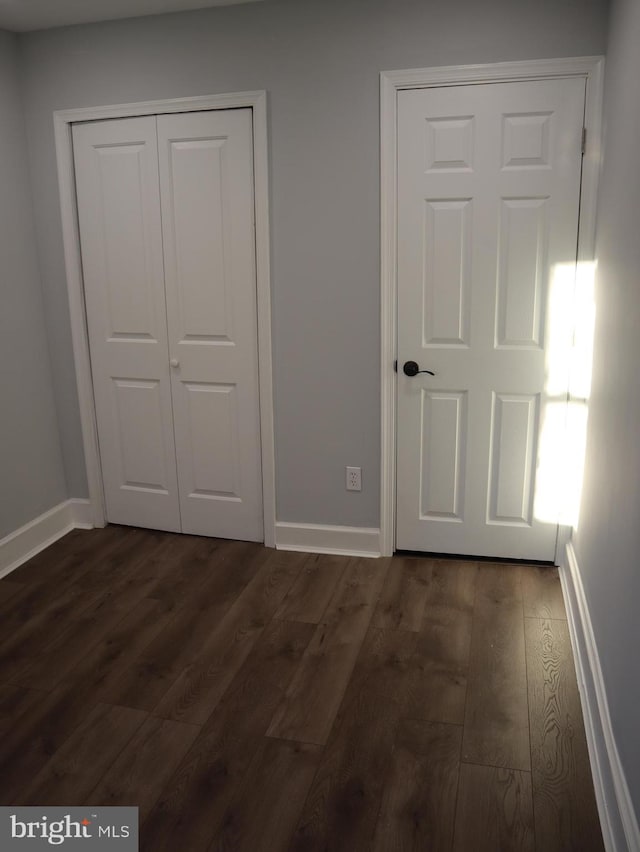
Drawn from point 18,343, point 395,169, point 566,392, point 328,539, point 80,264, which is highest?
point 395,169

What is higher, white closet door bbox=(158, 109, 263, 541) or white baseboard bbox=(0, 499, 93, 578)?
white closet door bbox=(158, 109, 263, 541)

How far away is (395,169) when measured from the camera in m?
2.98

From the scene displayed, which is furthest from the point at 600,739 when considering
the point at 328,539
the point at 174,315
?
the point at 174,315

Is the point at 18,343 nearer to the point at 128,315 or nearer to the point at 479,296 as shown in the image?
the point at 128,315

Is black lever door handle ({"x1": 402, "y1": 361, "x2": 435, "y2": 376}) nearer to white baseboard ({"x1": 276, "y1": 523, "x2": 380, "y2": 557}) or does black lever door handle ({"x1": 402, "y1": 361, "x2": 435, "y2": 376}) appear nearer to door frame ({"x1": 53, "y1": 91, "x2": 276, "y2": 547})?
door frame ({"x1": 53, "y1": 91, "x2": 276, "y2": 547})

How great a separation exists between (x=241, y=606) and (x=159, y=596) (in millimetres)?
379

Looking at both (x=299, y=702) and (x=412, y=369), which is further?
(x=412, y=369)

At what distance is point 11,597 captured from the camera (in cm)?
308

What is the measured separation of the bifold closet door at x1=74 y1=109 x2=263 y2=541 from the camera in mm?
3197

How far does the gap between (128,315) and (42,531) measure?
3.89 feet

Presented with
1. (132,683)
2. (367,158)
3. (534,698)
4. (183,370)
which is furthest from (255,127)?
(534,698)

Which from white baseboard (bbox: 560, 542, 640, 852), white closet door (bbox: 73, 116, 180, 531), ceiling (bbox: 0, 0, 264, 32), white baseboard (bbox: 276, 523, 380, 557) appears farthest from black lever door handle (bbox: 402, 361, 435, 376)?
ceiling (bbox: 0, 0, 264, 32)

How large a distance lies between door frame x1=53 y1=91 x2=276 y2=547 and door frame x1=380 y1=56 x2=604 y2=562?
0.53 m

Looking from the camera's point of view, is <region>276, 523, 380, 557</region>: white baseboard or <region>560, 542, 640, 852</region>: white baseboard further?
<region>276, 523, 380, 557</region>: white baseboard
